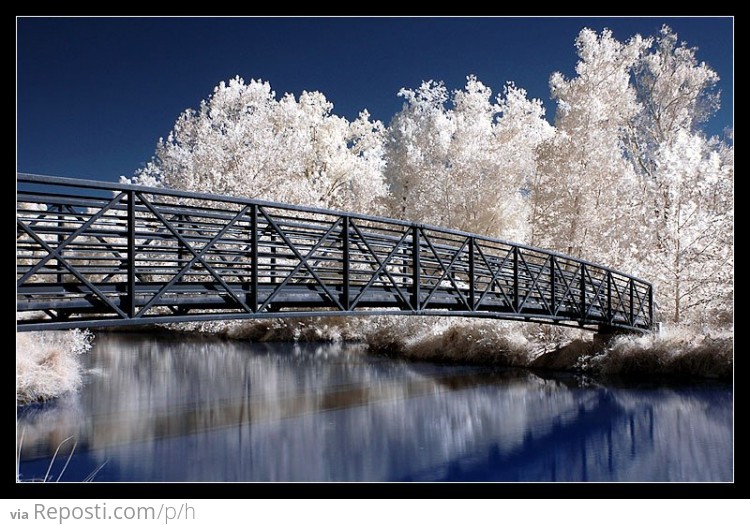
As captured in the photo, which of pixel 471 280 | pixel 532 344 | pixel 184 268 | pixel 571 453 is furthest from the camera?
pixel 532 344

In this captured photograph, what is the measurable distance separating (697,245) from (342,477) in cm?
954

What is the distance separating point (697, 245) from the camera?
1381cm

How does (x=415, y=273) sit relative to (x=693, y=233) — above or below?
below

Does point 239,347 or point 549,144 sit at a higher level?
point 549,144

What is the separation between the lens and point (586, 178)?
52.5 feet

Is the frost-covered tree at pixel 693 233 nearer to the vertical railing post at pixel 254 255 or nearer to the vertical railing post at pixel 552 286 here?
the vertical railing post at pixel 552 286

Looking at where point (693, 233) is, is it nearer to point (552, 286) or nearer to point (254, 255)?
point (552, 286)

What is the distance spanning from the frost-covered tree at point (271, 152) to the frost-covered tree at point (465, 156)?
2.02 metres

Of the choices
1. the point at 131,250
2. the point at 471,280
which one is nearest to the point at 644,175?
the point at 471,280

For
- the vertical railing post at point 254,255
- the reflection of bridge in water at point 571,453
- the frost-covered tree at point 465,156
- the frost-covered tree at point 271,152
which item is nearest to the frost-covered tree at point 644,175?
the frost-covered tree at point 465,156

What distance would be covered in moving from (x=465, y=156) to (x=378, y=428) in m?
11.0

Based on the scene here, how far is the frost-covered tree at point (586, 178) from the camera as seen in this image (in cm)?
1593
